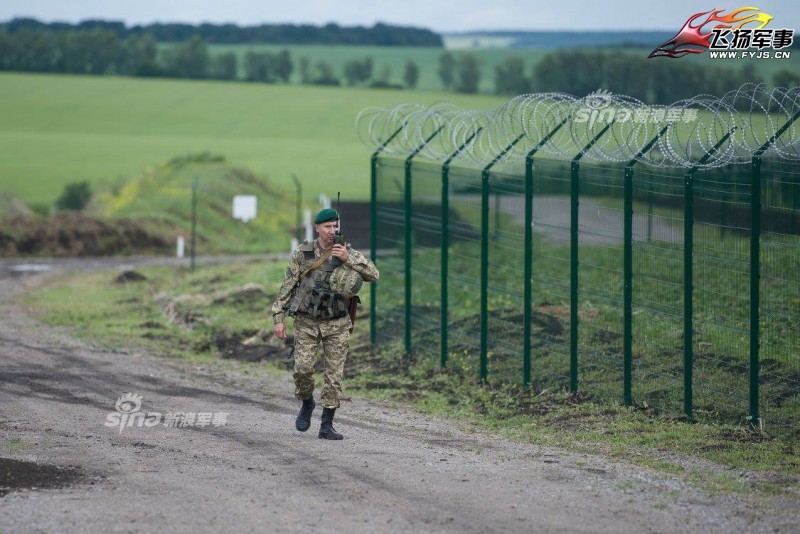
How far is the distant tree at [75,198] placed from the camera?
4894 centimetres

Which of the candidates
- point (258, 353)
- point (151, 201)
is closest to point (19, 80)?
point (151, 201)

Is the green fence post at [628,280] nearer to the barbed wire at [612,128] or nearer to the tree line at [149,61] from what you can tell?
the barbed wire at [612,128]

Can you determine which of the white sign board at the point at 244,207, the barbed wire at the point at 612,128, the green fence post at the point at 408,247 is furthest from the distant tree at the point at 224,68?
the barbed wire at the point at 612,128

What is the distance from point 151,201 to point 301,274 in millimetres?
31782

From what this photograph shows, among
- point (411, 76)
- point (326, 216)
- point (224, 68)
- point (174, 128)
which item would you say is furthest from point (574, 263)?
point (224, 68)

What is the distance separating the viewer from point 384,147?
15508 mm

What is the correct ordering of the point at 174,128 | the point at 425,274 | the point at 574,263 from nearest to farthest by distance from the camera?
1. the point at 574,263
2. the point at 425,274
3. the point at 174,128

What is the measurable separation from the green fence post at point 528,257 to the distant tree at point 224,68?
9398 cm

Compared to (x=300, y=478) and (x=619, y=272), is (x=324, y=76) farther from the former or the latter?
(x=300, y=478)

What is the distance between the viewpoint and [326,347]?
10.6 m

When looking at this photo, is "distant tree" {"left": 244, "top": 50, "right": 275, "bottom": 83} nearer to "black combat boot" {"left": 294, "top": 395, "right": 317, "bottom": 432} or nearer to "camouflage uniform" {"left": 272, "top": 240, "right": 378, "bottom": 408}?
"black combat boot" {"left": 294, "top": 395, "right": 317, "bottom": 432}

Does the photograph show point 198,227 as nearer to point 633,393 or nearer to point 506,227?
point 506,227

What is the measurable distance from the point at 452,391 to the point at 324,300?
11.5 ft

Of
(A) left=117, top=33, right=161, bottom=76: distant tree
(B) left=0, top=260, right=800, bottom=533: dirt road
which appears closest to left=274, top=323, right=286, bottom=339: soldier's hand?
(B) left=0, top=260, right=800, bottom=533: dirt road
